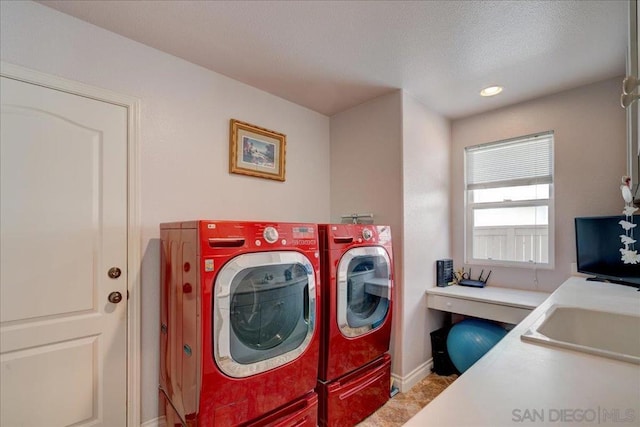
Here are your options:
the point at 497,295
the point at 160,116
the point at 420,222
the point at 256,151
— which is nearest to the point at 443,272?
the point at 497,295

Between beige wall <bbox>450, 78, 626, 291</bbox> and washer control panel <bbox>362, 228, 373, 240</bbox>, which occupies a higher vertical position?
beige wall <bbox>450, 78, 626, 291</bbox>

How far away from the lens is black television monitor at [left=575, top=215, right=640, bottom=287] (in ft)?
6.33

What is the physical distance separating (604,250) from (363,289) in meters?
1.73

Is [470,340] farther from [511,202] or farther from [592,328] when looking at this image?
[511,202]

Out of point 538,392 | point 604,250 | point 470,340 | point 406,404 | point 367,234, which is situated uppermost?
point 367,234

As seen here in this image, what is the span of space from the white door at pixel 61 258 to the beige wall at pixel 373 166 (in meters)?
1.75

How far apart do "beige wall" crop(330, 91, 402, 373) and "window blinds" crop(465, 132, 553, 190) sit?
104 centimetres

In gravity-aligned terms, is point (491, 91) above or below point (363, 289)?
above

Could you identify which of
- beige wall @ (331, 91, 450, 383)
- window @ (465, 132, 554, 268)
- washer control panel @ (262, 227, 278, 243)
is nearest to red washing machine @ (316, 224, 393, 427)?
beige wall @ (331, 91, 450, 383)

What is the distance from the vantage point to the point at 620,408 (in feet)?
1.90

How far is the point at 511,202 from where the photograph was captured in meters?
2.70

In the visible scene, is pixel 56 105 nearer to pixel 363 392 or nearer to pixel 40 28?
pixel 40 28

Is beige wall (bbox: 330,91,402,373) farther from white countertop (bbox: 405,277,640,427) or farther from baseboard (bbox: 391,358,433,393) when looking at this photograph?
white countertop (bbox: 405,277,640,427)

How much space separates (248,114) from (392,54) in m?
1.15
